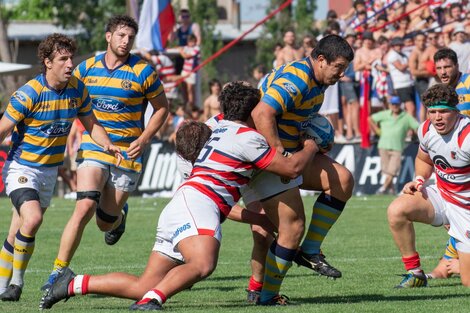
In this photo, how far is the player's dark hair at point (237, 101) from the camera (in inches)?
326

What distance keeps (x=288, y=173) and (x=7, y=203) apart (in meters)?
13.2

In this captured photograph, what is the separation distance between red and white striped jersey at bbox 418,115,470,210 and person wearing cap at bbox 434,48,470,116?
962 mm

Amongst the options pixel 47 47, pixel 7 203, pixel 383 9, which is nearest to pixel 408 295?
pixel 47 47

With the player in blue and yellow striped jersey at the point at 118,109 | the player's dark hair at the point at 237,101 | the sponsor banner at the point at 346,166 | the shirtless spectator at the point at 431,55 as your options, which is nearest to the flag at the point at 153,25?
the sponsor banner at the point at 346,166

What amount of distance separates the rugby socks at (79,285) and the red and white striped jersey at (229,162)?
96 cm

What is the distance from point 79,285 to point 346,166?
45.9 ft

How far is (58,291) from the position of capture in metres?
8.05

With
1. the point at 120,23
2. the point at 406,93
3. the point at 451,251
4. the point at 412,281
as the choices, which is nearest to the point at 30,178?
the point at 120,23

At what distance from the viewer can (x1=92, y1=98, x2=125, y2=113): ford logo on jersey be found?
10.1 m

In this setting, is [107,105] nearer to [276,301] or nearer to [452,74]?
[276,301]

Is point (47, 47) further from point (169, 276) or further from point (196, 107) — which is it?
point (196, 107)

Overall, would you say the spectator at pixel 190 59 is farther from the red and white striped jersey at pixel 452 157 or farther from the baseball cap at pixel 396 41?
the red and white striped jersey at pixel 452 157

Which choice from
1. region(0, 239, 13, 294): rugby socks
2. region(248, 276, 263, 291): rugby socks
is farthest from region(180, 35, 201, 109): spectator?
region(248, 276, 263, 291): rugby socks

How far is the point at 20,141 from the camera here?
9375mm
